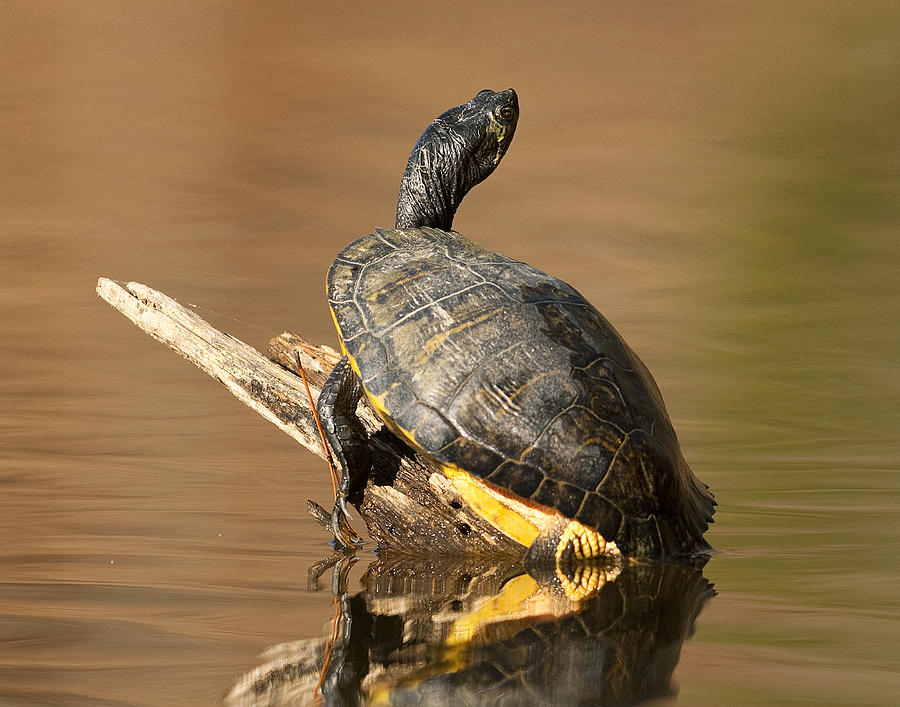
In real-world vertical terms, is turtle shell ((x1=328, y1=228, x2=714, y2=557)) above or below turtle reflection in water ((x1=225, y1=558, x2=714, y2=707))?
above

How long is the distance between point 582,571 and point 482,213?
24.4 ft

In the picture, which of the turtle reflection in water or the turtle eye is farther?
the turtle eye

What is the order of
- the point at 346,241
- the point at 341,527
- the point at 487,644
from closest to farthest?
1. the point at 487,644
2. the point at 341,527
3. the point at 346,241

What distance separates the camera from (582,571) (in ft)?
11.2

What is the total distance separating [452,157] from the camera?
4.70 metres

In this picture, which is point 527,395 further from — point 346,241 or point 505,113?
point 346,241

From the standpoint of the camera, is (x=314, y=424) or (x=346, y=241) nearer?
(x=314, y=424)

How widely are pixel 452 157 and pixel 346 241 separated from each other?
5.10 meters

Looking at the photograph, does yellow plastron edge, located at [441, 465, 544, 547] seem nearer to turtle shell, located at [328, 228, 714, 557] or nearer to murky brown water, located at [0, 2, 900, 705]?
turtle shell, located at [328, 228, 714, 557]

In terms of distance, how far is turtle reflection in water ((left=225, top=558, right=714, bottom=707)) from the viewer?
247 cm

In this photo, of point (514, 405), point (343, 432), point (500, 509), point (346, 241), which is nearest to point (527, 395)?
point (514, 405)

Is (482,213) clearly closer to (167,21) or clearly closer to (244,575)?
(167,21)

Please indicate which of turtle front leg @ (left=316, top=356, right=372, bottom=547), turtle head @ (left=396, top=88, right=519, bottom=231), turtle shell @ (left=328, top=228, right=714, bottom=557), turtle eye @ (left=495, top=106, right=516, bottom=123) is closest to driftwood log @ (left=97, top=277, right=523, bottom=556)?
turtle front leg @ (left=316, top=356, right=372, bottom=547)

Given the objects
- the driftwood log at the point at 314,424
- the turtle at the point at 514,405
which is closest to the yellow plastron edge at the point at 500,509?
A: the turtle at the point at 514,405
